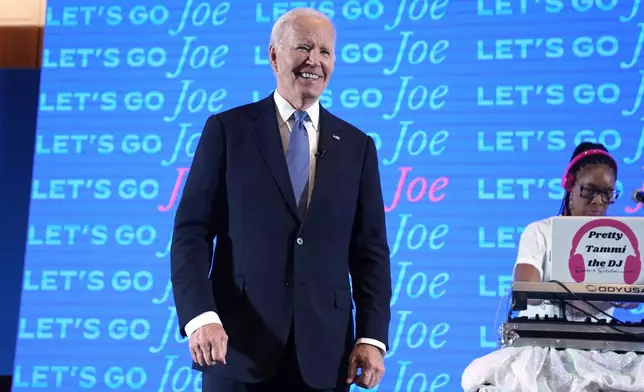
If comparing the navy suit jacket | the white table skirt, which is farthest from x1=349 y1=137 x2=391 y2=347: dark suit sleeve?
the white table skirt

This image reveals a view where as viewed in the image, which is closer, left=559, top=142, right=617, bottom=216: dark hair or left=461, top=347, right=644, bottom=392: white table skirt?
left=461, top=347, right=644, bottom=392: white table skirt

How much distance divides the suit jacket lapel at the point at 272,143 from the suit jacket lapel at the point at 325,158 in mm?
53

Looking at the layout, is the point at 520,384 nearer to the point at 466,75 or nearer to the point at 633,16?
the point at 466,75

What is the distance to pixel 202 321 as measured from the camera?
1.68 meters

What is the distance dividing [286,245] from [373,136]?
1947 millimetres

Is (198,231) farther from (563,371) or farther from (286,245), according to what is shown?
(563,371)

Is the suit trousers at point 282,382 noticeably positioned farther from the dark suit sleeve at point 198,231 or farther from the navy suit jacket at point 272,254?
the dark suit sleeve at point 198,231

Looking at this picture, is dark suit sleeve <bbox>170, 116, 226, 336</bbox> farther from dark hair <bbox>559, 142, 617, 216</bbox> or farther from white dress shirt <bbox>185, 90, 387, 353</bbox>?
dark hair <bbox>559, 142, 617, 216</bbox>

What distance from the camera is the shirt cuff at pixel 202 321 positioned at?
1.68m

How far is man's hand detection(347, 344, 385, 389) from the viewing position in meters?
1.76

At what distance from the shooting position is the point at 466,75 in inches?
144

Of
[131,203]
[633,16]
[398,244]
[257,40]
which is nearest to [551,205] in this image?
[398,244]

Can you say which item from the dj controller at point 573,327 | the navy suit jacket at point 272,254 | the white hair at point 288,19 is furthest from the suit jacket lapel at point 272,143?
the dj controller at point 573,327

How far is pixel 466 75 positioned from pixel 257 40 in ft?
3.12
